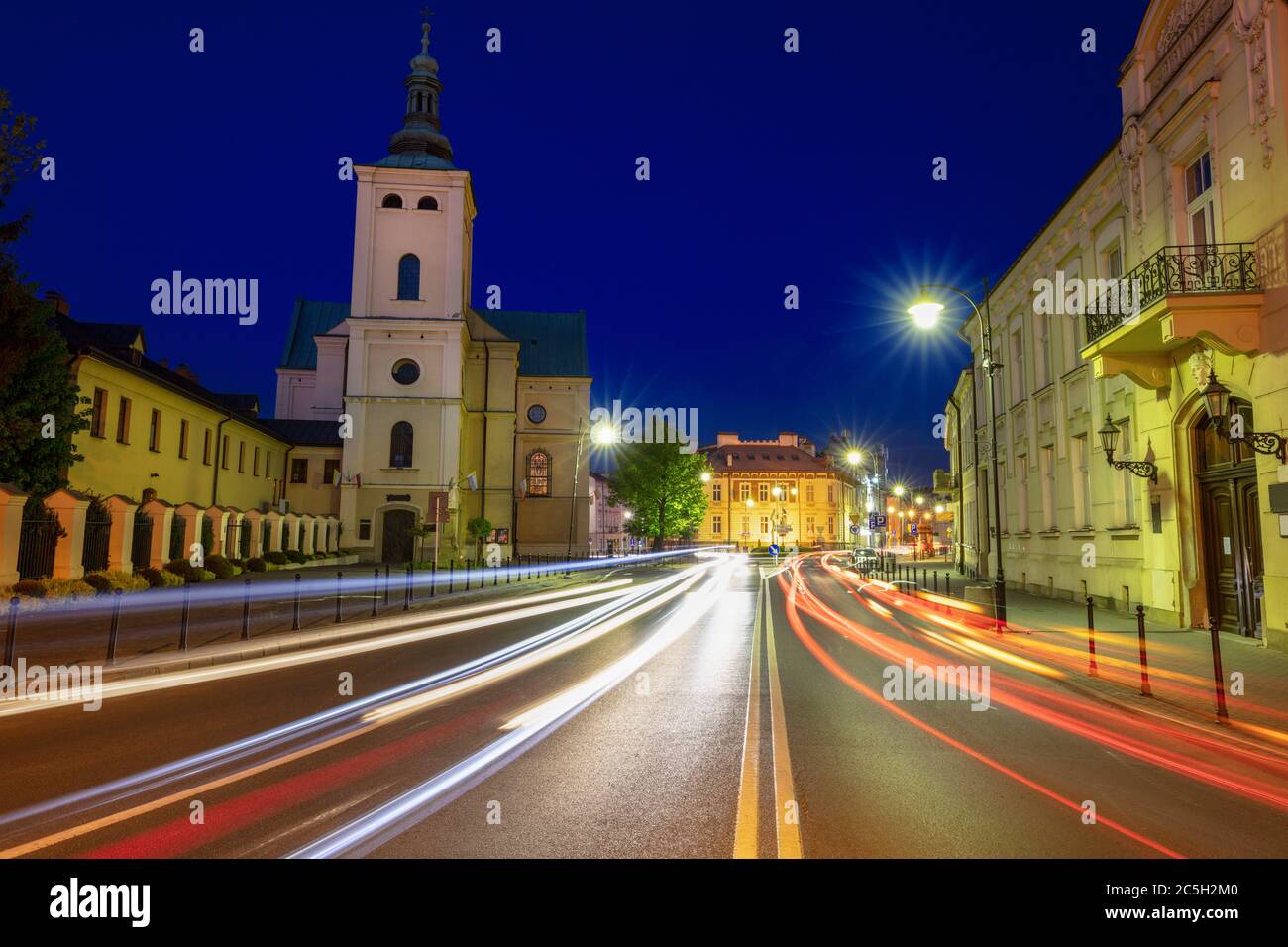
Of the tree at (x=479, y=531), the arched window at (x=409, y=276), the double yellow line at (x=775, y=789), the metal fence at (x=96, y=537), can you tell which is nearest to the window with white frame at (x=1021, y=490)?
the double yellow line at (x=775, y=789)

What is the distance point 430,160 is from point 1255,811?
50.8 meters

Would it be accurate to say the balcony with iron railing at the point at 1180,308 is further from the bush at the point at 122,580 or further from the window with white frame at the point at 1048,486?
the bush at the point at 122,580

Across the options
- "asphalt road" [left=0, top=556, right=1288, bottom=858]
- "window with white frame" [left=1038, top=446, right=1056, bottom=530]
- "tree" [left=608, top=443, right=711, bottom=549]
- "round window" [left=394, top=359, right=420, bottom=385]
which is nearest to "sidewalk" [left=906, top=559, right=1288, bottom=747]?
"asphalt road" [left=0, top=556, right=1288, bottom=858]

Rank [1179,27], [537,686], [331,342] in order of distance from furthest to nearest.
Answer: [331,342]
[1179,27]
[537,686]

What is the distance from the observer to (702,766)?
227 inches

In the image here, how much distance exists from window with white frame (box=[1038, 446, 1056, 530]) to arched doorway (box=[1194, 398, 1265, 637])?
742 cm

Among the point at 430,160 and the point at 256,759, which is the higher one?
the point at 430,160

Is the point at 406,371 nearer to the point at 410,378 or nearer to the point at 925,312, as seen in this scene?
the point at 410,378

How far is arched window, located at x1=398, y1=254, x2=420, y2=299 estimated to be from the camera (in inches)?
1818

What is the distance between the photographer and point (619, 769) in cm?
570

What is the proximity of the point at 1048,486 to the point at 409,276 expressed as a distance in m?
39.0

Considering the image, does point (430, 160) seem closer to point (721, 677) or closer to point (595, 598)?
point (595, 598)

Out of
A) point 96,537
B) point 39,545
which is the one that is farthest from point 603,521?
point 39,545
